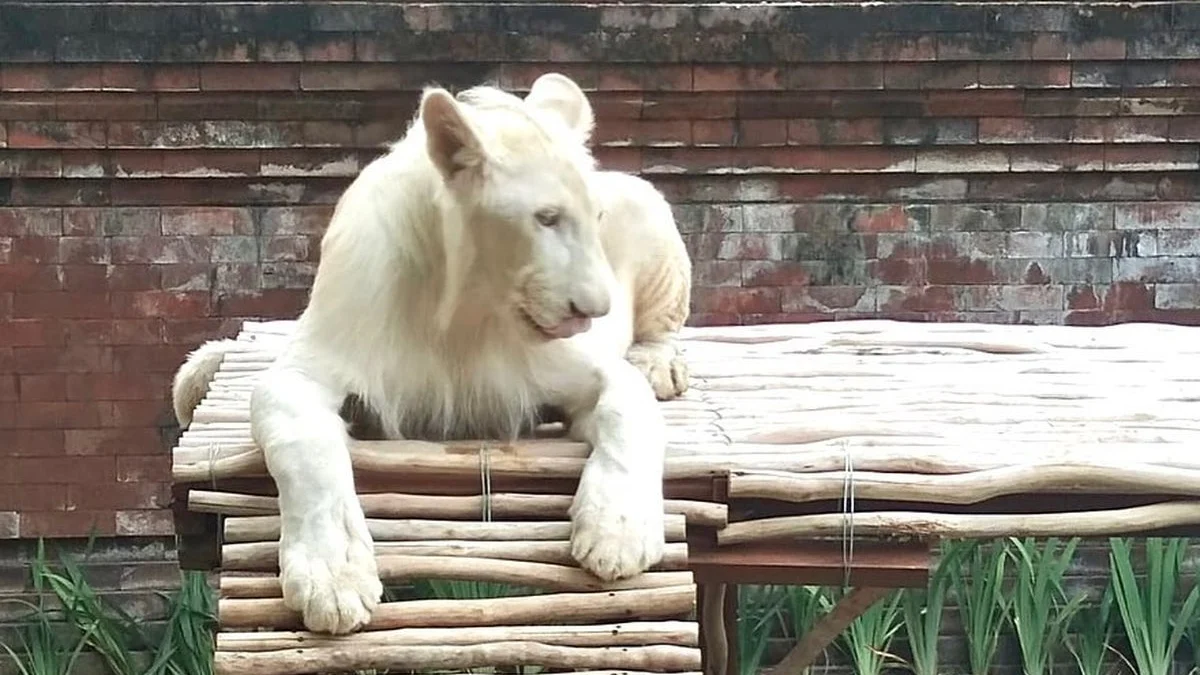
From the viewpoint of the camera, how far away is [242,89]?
4.32m

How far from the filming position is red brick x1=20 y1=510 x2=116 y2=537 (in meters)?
4.41

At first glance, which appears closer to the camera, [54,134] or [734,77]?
[54,134]

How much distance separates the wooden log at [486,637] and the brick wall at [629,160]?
2486 millimetres

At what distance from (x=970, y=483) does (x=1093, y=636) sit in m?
2.30

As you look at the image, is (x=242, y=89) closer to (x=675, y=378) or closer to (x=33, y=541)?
(x=33, y=541)

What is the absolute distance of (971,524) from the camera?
2.41 meters

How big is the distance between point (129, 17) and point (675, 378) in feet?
7.63

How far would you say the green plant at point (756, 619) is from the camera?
4.24 meters

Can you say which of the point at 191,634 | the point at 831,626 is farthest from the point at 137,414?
the point at 831,626

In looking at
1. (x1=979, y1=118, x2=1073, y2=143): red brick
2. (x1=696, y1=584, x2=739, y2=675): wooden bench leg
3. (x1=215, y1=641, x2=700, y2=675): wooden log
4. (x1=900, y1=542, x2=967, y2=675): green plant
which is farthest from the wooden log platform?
(x1=979, y1=118, x2=1073, y2=143): red brick

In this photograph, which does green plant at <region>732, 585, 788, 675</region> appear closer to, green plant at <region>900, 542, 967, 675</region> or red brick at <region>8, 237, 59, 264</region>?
green plant at <region>900, 542, 967, 675</region>

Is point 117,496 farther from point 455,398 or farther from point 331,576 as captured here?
point 331,576

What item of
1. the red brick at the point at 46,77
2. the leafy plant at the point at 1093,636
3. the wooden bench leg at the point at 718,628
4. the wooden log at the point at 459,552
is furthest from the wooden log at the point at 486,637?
the red brick at the point at 46,77

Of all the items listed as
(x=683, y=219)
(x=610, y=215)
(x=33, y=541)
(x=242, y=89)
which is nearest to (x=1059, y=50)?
(x=683, y=219)
